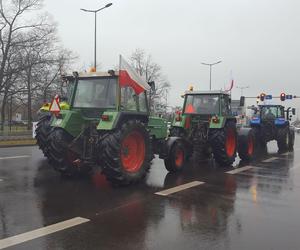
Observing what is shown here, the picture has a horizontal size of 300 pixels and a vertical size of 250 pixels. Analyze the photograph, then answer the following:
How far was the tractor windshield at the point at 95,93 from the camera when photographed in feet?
30.8

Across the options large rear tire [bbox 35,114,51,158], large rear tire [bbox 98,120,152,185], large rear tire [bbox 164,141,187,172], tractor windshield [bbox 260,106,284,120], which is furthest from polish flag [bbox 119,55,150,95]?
tractor windshield [bbox 260,106,284,120]

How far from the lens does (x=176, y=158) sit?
444 inches

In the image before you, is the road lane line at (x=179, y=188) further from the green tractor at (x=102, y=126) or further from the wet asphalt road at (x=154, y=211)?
the green tractor at (x=102, y=126)

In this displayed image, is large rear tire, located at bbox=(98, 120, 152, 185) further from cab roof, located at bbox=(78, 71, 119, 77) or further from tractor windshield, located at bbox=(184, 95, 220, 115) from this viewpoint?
tractor windshield, located at bbox=(184, 95, 220, 115)

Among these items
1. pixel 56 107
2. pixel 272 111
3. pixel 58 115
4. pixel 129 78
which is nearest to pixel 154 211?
pixel 129 78

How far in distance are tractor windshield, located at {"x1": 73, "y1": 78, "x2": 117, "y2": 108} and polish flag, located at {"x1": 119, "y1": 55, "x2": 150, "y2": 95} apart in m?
0.24

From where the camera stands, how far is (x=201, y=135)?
524 inches

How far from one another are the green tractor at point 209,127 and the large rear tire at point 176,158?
3.06 ft

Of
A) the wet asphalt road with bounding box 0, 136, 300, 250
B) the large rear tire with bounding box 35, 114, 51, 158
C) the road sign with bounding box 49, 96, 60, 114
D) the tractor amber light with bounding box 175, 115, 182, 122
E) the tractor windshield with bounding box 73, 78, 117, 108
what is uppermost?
the tractor windshield with bounding box 73, 78, 117, 108

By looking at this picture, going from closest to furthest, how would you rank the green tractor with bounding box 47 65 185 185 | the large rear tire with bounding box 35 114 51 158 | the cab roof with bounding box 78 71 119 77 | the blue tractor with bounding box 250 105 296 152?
the green tractor with bounding box 47 65 185 185 < the cab roof with bounding box 78 71 119 77 < the large rear tire with bounding box 35 114 51 158 < the blue tractor with bounding box 250 105 296 152

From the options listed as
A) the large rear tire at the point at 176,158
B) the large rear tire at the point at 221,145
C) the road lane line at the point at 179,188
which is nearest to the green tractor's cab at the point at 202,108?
the large rear tire at the point at 221,145

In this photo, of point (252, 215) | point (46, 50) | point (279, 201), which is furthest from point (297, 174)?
point (46, 50)

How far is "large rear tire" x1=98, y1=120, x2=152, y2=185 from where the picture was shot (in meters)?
8.52

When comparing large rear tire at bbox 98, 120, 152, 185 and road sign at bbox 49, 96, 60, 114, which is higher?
road sign at bbox 49, 96, 60, 114
